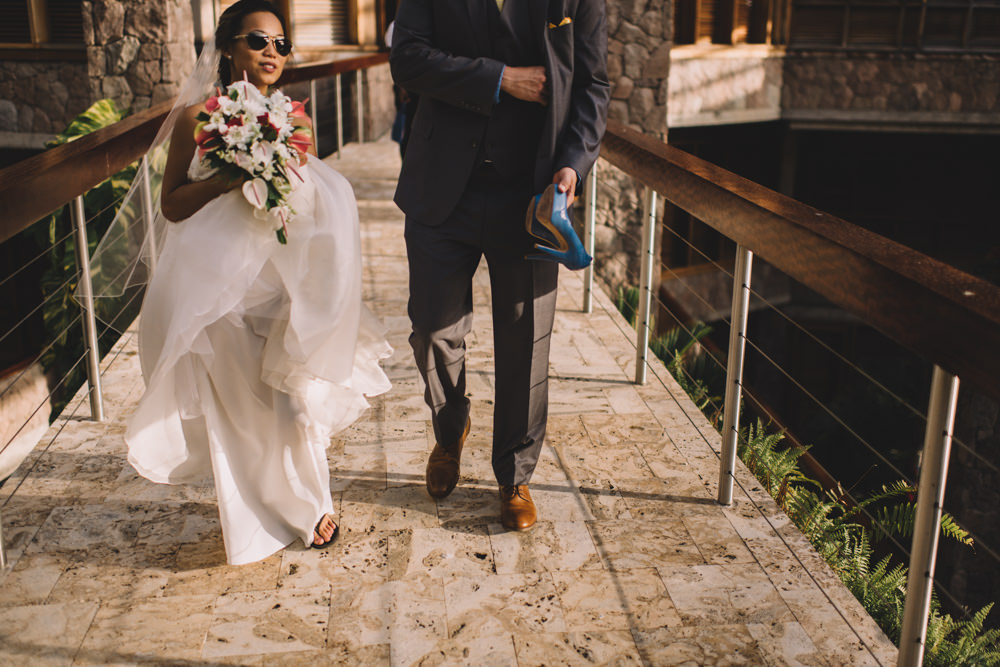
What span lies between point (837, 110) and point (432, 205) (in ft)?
36.1

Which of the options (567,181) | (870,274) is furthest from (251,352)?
(870,274)

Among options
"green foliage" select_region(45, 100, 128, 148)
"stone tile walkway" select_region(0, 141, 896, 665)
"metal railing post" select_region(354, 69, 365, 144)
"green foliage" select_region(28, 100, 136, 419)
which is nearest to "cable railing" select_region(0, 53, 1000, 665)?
"stone tile walkway" select_region(0, 141, 896, 665)

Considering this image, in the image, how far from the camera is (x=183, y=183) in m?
2.65

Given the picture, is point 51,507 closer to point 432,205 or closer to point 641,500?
point 432,205

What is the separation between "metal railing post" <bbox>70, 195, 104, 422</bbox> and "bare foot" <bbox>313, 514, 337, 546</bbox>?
1356mm

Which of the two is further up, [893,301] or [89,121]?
[893,301]

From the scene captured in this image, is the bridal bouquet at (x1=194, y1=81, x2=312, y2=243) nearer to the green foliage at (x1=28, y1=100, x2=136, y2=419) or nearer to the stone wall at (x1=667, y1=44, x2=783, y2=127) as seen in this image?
the green foliage at (x1=28, y1=100, x2=136, y2=419)

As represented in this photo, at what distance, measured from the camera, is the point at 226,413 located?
273cm

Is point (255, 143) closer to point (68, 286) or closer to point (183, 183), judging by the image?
point (183, 183)

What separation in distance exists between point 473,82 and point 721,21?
10.3 metres

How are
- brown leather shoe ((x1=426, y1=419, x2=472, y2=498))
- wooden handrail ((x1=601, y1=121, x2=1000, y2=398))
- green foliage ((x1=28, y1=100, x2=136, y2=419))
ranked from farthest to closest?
green foliage ((x1=28, y1=100, x2=136, y2=419)), brown leather shoe ((x1=426, y1=419, x2=472, y2=498)), wooden handrail ((x1=601, y1=121, x2=1000, y2=398))

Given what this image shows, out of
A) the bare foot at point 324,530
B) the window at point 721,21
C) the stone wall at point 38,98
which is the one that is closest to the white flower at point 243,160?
the bare foot at point 324,530

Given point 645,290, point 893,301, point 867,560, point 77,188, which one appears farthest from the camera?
point 645,290

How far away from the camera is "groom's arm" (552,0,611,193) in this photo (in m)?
2.76
